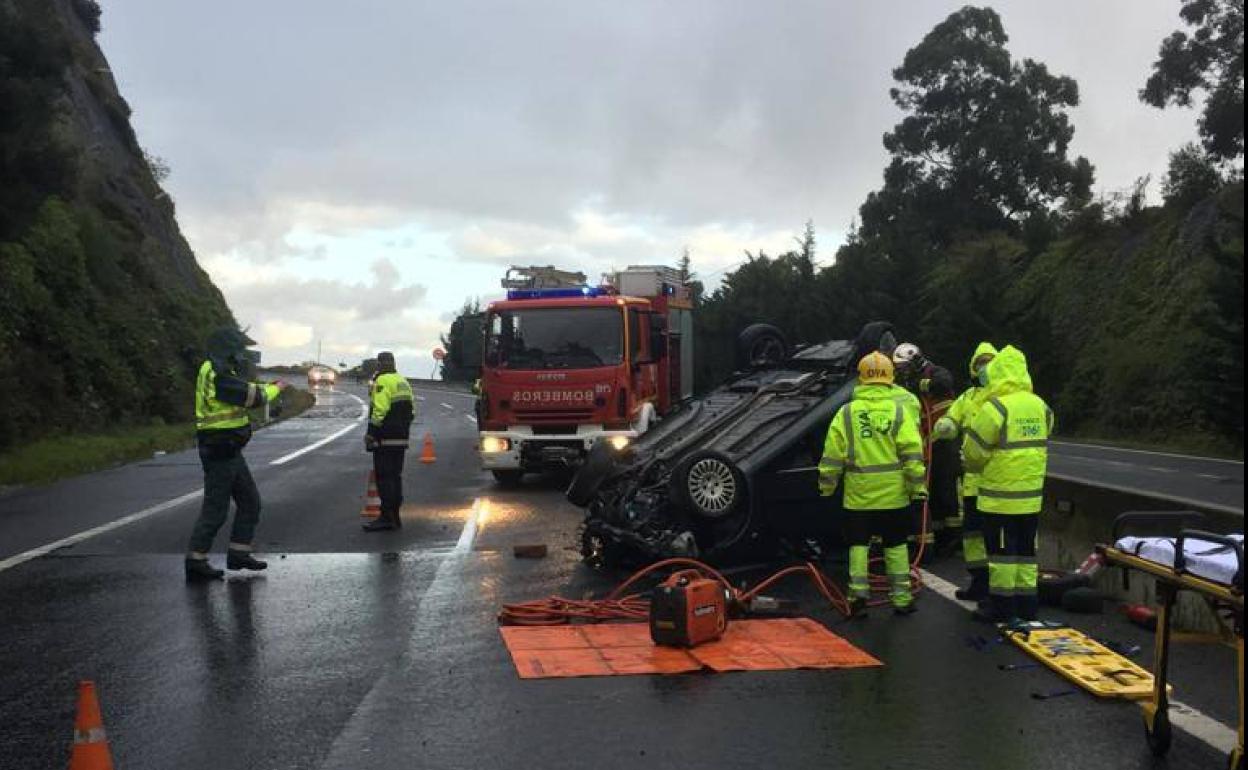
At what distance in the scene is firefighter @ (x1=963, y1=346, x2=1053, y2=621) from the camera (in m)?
6.85

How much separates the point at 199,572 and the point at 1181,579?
6937 mm

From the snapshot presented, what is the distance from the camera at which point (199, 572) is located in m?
8.59

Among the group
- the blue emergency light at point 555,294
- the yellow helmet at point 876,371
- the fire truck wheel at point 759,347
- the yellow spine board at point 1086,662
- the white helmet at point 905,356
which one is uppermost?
the blue emergency light at point 555,294

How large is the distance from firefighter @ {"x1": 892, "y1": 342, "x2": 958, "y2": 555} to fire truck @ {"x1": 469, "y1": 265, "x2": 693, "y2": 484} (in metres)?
5.45

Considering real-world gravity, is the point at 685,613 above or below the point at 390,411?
below

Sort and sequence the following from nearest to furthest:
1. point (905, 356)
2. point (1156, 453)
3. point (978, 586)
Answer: point (978, 586), point (905, 356), point (1156, 453)

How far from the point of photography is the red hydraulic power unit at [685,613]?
636 centimetres

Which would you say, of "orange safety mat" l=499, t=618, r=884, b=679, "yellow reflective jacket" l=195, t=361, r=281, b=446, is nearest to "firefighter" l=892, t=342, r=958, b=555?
"orange safety mat" l=499, t=618, r=884, b=679

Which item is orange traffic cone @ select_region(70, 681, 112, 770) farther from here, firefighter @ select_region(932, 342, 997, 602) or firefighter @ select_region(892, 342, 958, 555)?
firefighter @ select_region(892, 342, 958, 555)

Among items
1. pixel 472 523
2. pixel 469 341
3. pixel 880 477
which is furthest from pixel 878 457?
pixel 469 341

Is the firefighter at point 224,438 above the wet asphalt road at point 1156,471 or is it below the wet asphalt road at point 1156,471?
above

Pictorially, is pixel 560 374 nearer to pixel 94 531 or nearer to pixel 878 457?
pixel 94 531

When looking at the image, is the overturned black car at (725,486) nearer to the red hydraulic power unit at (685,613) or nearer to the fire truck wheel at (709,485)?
the fire truck wheel at (709,485)

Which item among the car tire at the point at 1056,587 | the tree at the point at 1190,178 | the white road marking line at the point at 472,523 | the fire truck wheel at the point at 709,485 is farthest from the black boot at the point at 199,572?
the tree at the point at 1190,178
